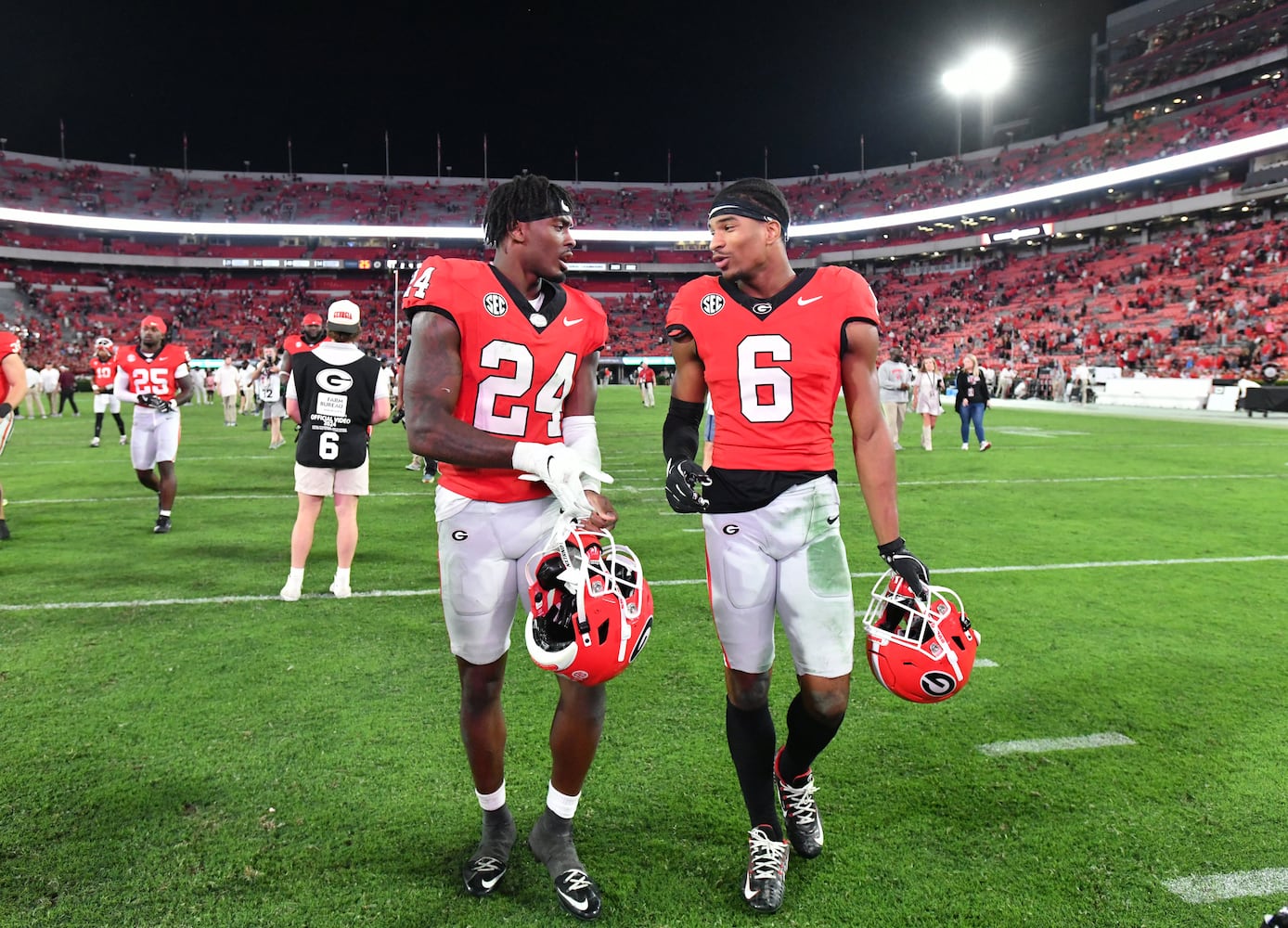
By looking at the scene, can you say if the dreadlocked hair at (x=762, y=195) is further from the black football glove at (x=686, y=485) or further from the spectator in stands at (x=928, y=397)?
the spectator in stands at (x=928, y=397)

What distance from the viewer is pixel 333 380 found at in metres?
6.06

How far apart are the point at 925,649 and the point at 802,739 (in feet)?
1.80

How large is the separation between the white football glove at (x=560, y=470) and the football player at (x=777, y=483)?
1.24 ft

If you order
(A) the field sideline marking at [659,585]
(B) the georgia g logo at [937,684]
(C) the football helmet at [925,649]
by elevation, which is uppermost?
(C) the football helmet at [925,649]

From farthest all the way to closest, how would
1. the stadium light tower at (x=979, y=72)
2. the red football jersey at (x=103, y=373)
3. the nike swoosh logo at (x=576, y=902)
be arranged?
1. the stadium light tower at (x=979, y=72)
2. the red football jersey at (x=103, y=373)
3. the nike swoosh logo at (x=576, y=902)

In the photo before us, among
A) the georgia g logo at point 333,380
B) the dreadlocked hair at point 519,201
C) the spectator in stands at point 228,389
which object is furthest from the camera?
the spectator in stands at point 228,389

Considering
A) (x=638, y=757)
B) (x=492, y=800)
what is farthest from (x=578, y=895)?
(x=638, y=757)

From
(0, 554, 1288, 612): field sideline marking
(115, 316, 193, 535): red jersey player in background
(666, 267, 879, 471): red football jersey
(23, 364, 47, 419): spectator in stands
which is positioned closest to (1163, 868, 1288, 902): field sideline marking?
(666, 267, 879, 471): red football jersey

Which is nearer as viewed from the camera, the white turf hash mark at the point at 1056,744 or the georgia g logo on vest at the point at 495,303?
the georgia g logo on vest at the point at 495,303

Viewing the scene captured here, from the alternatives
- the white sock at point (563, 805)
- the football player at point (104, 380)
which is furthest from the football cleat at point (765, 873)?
the football player at point (104, 380)

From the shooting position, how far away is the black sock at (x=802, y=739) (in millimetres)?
2857

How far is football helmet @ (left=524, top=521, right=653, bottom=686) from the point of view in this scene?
2.41 meters

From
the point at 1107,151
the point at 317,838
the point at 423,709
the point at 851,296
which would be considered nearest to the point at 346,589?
the point at 423,709

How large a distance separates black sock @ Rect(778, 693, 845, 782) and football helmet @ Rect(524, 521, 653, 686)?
2.38 feet
